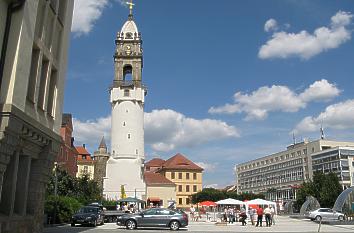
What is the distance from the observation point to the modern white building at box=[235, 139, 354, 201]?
136 m

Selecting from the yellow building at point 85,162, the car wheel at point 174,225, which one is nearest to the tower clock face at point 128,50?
the car wheel at point 174,225

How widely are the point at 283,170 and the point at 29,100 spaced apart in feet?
464

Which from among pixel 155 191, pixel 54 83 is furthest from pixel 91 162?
pixel 54 83

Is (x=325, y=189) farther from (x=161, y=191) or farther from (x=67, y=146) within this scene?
(x=67, y=146)

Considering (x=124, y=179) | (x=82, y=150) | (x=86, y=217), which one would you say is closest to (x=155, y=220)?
(x=86, y=217)

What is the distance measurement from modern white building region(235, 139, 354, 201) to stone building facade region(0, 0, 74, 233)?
11005cm

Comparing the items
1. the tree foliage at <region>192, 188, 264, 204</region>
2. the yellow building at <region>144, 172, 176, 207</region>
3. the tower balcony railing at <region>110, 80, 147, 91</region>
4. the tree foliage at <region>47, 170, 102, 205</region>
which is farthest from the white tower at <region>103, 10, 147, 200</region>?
the tree foliage at <region>192, 188, 264, 204</region>

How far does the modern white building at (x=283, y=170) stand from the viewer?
136500 mm

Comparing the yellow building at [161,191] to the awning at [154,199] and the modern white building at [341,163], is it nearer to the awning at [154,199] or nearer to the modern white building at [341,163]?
the awning at [154,199]

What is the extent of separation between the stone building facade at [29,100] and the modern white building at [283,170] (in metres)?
110

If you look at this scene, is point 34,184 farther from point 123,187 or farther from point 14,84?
point 123,187

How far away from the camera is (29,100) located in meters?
16.2

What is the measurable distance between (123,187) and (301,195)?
1270 inches

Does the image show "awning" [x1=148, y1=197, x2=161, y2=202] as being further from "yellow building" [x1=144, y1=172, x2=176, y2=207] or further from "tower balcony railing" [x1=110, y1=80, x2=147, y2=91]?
"tower balcony railing" [x1=110, y1=80, x2=147, y2=91]
